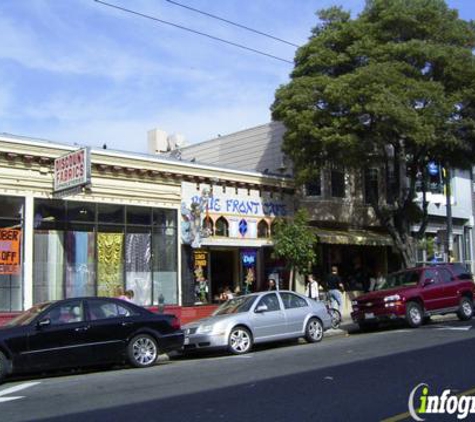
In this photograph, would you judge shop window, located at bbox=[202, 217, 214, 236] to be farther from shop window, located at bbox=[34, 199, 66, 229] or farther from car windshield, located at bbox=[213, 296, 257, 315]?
car windshield, located at bbox=[213, 296, 257, 315]

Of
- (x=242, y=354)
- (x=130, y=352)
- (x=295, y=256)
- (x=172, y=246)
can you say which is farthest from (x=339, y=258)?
(x=130, y=352)

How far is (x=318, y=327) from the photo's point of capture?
54.9ft

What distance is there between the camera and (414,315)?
18.9 meters

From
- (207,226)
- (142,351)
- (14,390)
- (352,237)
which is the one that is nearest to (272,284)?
(207,226)

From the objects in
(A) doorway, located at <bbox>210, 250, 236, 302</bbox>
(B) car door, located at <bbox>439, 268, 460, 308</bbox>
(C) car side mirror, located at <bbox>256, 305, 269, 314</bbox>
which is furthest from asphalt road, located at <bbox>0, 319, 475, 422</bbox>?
(A) doorway, located at <bbox>210, 250, 236, 302</bbox>

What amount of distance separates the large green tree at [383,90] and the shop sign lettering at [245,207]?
163 cm

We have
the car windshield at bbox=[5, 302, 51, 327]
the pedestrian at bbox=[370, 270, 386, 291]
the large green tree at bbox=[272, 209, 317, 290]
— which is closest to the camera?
the car windshield at bbox=[5, 302, 51, 327]

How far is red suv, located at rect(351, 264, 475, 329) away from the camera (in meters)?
18.7

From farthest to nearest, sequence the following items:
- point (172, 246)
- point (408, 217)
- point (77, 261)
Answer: point (408, 217) → point (172, 246) → point (77, 261)

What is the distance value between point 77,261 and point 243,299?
5.46m

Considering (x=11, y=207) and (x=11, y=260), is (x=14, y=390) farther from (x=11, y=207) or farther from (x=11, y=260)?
(x=11, y=207)

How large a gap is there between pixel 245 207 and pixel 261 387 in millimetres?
14059

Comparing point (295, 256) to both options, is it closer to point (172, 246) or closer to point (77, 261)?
point (172, 246)
